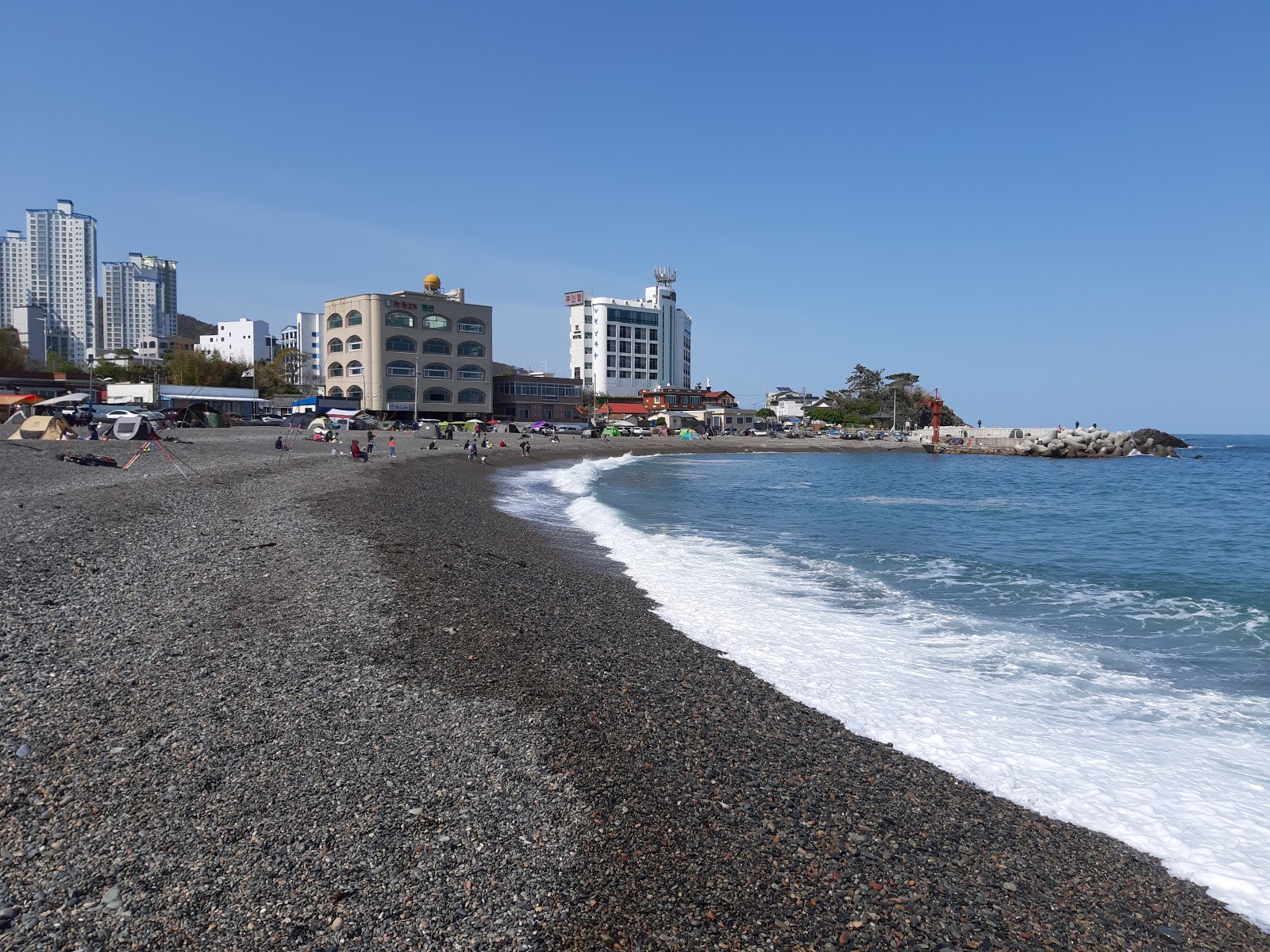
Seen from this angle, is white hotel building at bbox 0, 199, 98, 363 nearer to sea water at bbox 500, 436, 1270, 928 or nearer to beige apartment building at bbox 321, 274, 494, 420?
beige apartment building at bbox 321, 274, 494, 420

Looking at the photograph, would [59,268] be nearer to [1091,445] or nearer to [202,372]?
[202,372]

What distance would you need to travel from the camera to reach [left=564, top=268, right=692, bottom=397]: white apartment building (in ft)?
447

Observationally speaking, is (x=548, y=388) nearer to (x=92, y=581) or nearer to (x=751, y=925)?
(x=92, y=581)

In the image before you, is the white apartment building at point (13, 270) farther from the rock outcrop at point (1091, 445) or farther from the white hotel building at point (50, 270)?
the rock outcrop at point (1091, 445)

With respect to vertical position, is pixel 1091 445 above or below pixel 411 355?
below

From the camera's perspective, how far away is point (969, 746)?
688cm

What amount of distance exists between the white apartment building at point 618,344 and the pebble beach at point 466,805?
126 meters

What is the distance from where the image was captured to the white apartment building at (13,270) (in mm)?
196625

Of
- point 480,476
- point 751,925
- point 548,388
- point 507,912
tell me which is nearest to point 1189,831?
point 751,925

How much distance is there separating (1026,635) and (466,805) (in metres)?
9.15

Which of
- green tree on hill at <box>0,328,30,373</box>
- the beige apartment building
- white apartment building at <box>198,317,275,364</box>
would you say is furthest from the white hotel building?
the beige apartment building

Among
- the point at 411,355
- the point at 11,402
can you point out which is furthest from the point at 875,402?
the point at 11,402

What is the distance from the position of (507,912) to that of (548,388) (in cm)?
9880

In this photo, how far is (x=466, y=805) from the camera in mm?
4988
